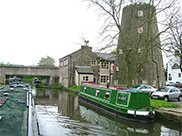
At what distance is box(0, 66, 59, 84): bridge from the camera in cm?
4047

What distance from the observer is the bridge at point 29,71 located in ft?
133

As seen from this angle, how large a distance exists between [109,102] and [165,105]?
15.1 ft

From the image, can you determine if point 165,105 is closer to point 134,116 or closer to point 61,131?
point 134,116

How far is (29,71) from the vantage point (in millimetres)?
42750

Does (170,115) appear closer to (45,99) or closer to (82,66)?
(45,99)

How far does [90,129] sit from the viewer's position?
11.0m

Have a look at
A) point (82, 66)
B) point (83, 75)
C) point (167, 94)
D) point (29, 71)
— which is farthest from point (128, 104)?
point (29, 71)

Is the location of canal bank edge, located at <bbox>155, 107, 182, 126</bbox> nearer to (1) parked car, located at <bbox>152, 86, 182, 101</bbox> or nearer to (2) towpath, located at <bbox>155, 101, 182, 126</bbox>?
(2) towpath, located at <bbox>155, 101, 182, 126</bbox>

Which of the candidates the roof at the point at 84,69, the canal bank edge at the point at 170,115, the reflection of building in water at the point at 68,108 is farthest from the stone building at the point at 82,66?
the canal bank edge at the point at 170,115

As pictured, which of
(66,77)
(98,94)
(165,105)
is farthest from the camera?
(66,77)

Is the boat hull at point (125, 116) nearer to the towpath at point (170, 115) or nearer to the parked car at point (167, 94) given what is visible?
the towpath at point (170, 115)

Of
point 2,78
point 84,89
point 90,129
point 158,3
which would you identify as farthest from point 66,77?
point 90,129

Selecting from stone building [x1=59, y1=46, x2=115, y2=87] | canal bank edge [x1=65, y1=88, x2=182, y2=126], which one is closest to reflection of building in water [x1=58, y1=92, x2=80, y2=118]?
canal bank edge [x1=65, y1=88, x2=182, y2=126]

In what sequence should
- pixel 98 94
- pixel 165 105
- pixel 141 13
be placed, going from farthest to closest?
1. pixel 141 13
2. pixel 98 94
3. pixel 165 105
